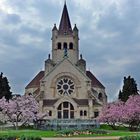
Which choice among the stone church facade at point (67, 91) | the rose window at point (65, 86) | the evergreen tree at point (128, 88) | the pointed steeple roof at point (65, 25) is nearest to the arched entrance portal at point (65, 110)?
the stone church facade at point (67, 91)

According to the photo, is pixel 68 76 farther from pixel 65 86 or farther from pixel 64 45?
pixel 64 45

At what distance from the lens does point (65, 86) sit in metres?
94.2

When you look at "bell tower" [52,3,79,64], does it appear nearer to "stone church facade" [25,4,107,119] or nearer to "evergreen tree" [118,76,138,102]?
"stone church facade" [25,4,107,119]

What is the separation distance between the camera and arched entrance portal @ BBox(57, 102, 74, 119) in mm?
91312

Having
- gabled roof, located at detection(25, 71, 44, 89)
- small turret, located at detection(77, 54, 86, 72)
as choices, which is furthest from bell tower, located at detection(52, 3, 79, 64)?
gabled roof, located at detection(25, 71, 44, 89)

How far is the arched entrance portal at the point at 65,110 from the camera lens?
300ft

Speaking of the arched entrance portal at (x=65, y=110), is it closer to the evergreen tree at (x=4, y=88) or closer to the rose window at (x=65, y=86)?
the rose window at (x=65, y=86)

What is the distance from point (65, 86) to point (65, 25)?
71.9 feet

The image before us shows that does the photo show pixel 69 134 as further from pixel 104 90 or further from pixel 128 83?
pixel 104 90

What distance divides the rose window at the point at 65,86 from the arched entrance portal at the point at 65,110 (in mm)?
3463

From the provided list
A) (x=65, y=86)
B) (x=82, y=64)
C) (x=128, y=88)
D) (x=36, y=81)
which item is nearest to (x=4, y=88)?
(x=65, y=86)

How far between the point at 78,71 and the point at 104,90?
45.3ft

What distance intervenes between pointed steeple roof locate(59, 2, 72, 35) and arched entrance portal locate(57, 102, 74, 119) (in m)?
23.5

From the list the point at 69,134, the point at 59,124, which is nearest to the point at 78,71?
the point at 59,124
